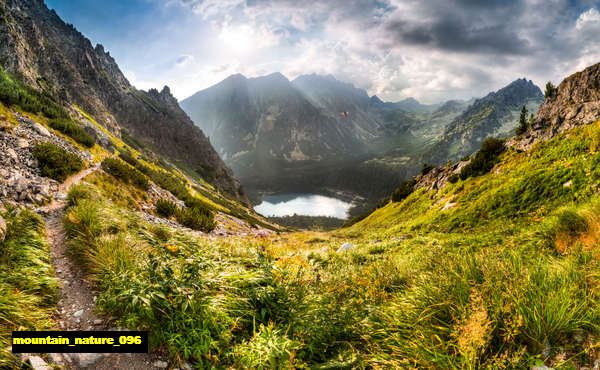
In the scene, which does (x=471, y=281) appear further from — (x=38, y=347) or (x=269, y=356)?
(x=38, y=347)

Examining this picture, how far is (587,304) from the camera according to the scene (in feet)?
8.66

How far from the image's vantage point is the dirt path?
3.05m

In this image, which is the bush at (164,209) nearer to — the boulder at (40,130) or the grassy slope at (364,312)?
the boulder at (40,130)

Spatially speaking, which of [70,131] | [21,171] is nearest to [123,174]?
[21,171]

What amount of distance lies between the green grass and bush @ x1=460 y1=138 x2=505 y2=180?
33.8m

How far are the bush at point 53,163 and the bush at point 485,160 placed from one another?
125ft

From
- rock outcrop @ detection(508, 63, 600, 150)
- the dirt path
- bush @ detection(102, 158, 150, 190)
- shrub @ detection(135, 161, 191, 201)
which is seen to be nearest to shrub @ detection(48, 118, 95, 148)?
bush @ detection(102, 158, 150, 190)

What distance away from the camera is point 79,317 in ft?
13.1

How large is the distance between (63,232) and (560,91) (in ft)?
228

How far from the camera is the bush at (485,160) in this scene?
26373mm

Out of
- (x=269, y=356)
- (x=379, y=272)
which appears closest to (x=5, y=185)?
(x=269, y=356)

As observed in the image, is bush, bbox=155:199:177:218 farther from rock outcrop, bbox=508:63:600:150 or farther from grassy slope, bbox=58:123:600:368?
rock outcrop, bbox=508:63:600:150

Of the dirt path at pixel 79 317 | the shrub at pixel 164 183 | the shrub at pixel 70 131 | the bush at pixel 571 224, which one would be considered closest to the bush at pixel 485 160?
the bush at pixel 571 224

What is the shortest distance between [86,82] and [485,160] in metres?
135
